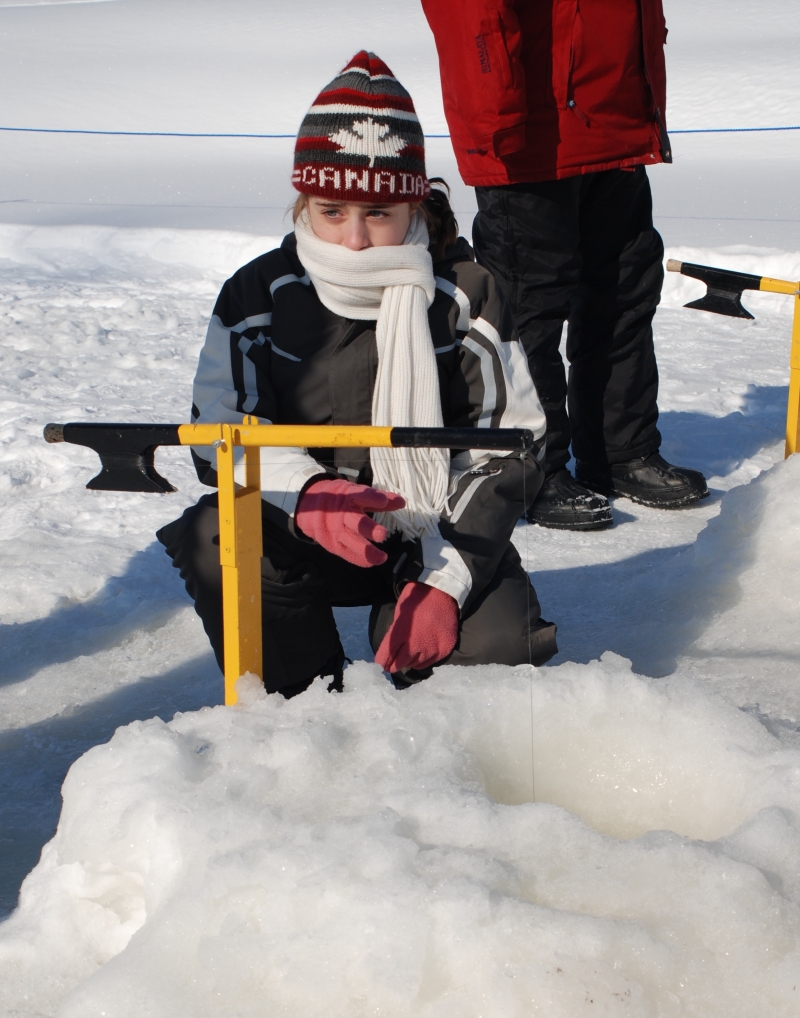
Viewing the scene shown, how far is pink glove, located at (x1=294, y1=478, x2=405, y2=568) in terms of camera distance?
5.43ft

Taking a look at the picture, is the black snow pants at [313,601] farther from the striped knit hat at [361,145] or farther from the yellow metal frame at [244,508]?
the striped knit hat at [361,145]

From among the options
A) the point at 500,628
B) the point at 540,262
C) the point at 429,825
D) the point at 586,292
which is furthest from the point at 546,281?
the point at 429,825

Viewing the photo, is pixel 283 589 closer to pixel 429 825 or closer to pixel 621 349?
pixel 429 825

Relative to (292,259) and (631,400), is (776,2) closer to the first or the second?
(631,400)

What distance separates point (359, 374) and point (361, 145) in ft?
1.30

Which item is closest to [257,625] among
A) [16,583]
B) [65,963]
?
[65,963]

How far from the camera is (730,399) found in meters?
4.33

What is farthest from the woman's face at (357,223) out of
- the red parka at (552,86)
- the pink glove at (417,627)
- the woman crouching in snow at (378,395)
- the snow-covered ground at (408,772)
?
the red parka at (552,86)

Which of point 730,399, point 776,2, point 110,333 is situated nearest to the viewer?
point 730,399

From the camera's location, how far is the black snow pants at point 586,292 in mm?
3012

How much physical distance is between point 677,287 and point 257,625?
4518 millimetres

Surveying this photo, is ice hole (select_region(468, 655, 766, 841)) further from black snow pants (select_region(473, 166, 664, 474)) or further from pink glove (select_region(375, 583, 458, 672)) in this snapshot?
black snow pants (select_region(473, 166, 664, 474))

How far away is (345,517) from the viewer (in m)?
1.70

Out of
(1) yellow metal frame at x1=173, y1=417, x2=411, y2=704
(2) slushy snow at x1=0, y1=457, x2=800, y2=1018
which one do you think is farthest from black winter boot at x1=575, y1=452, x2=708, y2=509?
(1) yellow metal frame at x1=173, y1=417, x2=411, y2=704
